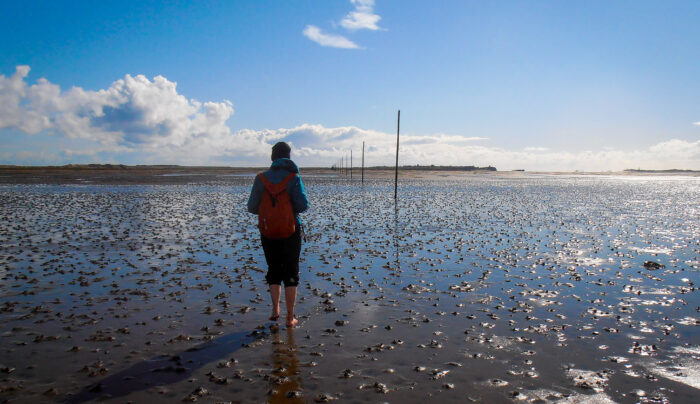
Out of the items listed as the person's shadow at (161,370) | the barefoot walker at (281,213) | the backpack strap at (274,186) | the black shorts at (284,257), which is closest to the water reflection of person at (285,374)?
the person's shadow at (161,370)

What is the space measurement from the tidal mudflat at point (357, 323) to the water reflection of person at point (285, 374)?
0.03m

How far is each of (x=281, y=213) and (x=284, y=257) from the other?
0.77m

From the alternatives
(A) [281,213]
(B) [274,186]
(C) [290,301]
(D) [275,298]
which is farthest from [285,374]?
(B) [274,186]

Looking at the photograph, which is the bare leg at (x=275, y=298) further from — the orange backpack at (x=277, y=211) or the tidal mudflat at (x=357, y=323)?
the orange backpack at (x=277, y=211)

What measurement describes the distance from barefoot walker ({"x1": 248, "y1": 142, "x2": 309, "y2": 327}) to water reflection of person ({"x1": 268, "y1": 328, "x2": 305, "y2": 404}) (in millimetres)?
811

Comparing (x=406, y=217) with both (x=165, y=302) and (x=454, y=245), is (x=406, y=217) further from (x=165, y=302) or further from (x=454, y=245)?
(x=165, y=302)

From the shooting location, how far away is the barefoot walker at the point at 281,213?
6.86 metres

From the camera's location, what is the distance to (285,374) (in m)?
5.54

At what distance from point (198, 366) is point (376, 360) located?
2409 millimetres

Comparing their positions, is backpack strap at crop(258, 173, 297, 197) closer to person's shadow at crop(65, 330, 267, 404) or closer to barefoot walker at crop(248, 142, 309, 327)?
barefoot walker at crop(248, 142, 309, 327)

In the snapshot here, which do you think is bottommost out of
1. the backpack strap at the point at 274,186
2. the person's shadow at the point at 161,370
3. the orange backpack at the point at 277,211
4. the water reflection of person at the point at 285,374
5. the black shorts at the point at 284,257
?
the person's shadow at the point at 161,370

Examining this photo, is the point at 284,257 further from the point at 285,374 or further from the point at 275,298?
the point at 285,374

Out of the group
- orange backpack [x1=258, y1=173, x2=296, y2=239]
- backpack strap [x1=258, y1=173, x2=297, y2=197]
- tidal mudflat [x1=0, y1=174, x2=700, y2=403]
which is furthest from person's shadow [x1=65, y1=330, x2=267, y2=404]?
backpack strap [x1=258, y1=173, x2=297, y2=197]

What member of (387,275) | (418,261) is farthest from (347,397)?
(418,261)
